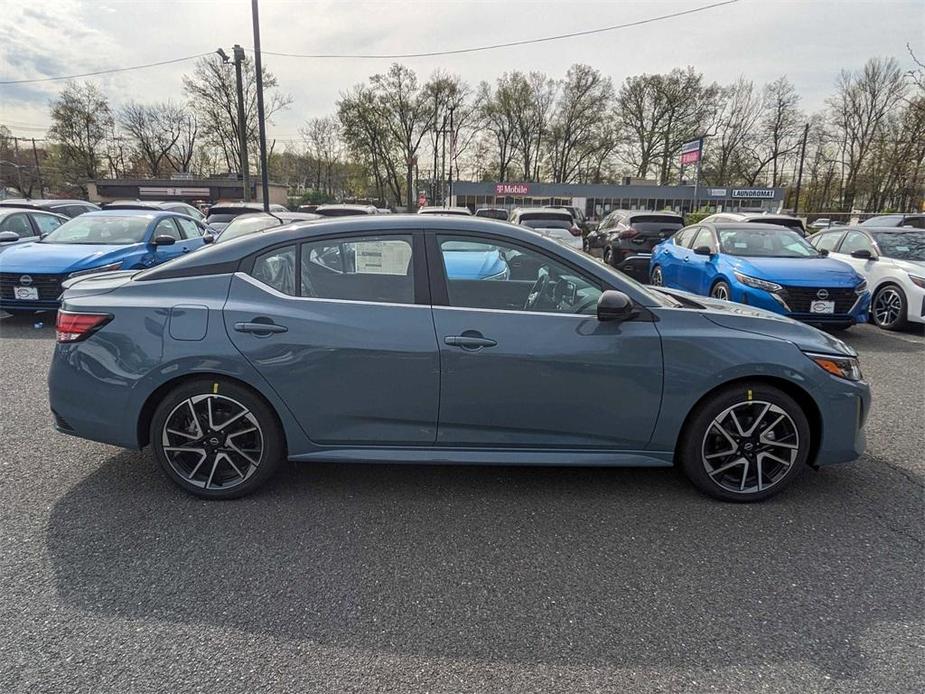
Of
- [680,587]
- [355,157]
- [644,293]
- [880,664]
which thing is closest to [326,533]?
[680,587]

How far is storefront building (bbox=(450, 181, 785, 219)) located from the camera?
51562 mm

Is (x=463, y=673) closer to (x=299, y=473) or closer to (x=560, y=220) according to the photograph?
(x=299, y=473)

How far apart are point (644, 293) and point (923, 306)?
712 centimetres

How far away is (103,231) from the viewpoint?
8.62m

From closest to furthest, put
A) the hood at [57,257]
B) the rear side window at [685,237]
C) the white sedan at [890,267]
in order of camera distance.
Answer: the hood at [57,257]
the white sedan at [890,267]
the rear side window at [685,237]

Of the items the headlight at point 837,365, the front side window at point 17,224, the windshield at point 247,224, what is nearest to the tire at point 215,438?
the headlight at point 837,365

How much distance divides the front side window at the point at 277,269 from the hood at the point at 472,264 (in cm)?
88

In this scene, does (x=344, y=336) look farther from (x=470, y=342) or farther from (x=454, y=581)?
(x=454, y=581)

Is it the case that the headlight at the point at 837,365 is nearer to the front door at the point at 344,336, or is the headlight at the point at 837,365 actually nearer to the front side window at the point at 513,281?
the front side window at the point at 513,281

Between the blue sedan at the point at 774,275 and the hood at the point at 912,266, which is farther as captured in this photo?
the hood at the point at 912,266

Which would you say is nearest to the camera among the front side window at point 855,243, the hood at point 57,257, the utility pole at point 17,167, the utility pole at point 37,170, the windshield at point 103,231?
the hood at point 57,257

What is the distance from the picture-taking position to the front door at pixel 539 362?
2.96 meters

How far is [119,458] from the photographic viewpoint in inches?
143

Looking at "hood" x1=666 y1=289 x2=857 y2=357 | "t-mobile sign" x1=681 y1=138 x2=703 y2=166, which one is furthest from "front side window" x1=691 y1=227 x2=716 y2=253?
"t-mobile sign" x1=681 y1=138 x2=703 y2=166
